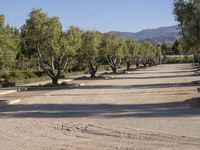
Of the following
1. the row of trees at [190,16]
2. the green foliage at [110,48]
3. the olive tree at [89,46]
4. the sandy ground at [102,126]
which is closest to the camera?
the sandy ground at [102,126]

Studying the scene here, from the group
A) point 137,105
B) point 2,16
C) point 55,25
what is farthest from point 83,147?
point 55,25

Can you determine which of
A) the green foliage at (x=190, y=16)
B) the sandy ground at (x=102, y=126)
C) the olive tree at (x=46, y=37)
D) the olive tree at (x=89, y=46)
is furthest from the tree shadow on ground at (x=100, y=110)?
the olive tree at (x=89, y=46)

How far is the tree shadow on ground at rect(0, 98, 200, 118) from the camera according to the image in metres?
17.1

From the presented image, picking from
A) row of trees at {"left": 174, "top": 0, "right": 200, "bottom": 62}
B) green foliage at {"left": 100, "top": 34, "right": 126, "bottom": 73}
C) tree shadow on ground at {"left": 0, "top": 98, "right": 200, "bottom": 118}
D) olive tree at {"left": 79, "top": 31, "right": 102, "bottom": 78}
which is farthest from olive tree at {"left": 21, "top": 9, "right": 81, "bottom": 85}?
green foliage at {"left": 100, "top": 34, "right": 126, "bottom": 73}

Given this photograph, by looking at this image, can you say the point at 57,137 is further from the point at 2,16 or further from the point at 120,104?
the point at 2,16

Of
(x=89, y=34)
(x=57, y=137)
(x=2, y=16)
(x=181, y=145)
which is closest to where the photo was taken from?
(x=181, y=145)

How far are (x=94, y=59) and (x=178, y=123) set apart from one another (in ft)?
124

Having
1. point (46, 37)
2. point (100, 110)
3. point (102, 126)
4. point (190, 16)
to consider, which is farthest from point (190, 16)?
point (102, 126)

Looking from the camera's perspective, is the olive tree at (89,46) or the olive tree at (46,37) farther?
the olive tree at (89,46)

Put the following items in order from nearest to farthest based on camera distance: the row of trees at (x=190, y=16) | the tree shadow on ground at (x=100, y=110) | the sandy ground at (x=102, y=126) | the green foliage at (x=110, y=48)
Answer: the sandy ground at (x=102, y=126) → the tree shadow on ground at (x=100, y=110) → the row of trees at (x=190, y=16) → the green foliage at (x=110, y=48)

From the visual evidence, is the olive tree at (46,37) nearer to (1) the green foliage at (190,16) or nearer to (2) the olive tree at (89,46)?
(1) the green foliage at (190,16)

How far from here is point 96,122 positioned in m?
15.2

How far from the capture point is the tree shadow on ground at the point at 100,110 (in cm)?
1708

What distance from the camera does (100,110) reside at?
1895 cm
